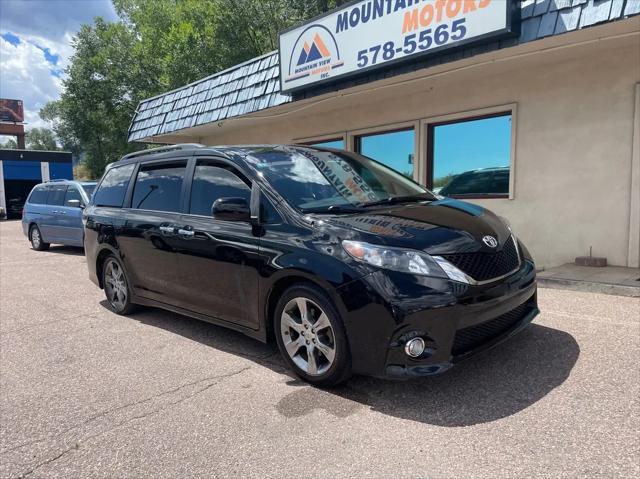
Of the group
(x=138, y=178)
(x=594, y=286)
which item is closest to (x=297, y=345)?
(x=138, y=178)

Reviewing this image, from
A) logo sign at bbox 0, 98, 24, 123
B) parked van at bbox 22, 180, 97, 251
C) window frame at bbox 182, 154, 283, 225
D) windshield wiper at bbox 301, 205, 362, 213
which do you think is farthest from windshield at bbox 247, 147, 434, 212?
logo sign at bbox 0, 98, 24, 123

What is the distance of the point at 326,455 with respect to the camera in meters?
2.56

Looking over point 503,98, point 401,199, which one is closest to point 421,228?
point 401,199

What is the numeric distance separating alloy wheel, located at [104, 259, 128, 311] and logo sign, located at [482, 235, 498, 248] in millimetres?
3982

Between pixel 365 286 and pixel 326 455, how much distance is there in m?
1.02

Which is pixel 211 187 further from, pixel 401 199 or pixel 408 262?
pixel 408 262

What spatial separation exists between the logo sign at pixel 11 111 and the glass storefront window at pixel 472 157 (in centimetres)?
6761

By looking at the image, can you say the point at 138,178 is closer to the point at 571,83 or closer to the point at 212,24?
the point at 571,83

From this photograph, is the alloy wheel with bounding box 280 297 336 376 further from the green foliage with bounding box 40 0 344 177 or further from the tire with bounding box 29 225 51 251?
the green foliage with bounding box 40 0 344 177

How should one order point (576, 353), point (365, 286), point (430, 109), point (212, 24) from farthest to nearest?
point (212, 24)
point (430, 109)
point (576, 353)
point (365, 286)

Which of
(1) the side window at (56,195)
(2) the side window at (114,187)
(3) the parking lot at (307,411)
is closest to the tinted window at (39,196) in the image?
(1) the side window at (56,195)

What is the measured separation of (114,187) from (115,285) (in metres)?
1.19

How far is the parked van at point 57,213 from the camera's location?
1076 cm

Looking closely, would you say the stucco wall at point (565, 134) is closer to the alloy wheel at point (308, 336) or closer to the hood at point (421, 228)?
the hood at point (421, 228)
